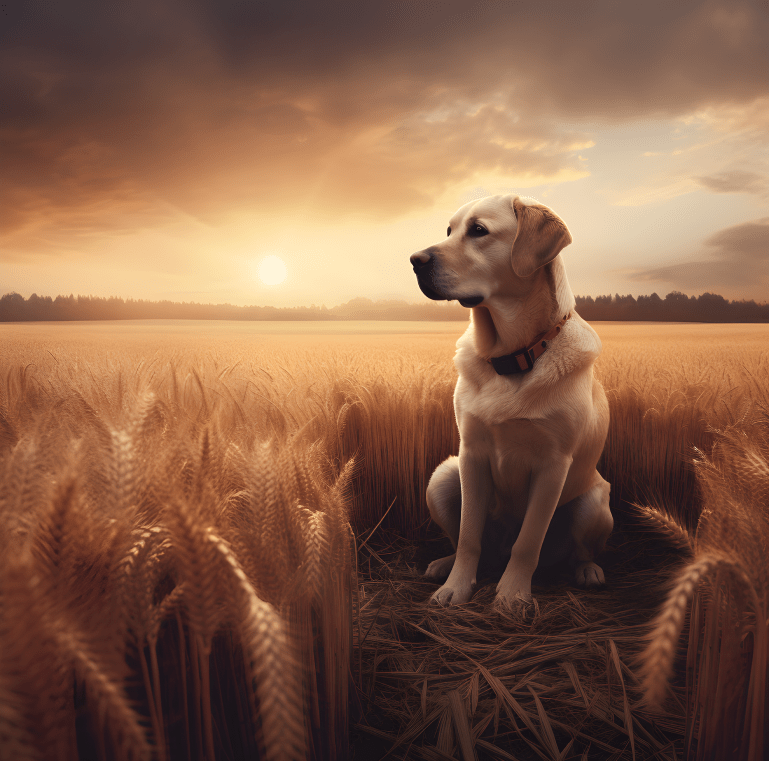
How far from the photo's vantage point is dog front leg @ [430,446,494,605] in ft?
6.94

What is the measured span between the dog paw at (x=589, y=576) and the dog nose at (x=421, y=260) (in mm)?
1643

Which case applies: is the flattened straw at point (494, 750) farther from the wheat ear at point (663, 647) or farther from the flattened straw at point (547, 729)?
the wheat ear at point (663, 647)

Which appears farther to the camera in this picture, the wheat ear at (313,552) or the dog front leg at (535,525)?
the dog front leg at (535,525)

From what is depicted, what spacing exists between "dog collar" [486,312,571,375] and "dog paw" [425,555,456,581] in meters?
0.99

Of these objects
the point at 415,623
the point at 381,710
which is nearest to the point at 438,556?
the point at 415,623

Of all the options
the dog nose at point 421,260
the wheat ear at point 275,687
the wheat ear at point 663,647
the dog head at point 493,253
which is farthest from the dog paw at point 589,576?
the wheat ear at point 275,687

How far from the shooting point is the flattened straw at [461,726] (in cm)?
117

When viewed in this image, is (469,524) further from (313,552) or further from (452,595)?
(313,552)

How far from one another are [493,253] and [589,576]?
158 cm

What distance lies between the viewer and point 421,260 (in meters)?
2.23

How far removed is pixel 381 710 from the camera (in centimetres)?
131

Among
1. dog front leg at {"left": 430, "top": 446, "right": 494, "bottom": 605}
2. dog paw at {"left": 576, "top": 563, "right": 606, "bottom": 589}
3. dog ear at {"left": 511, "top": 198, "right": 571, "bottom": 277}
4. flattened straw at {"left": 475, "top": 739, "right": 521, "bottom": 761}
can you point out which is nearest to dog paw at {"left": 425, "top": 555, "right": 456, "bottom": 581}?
dog front leg at {"left": 430, "top": 446, "right": 494, "bottom": 605}

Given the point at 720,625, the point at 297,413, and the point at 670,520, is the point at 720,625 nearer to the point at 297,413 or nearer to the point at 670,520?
the point at 670,520

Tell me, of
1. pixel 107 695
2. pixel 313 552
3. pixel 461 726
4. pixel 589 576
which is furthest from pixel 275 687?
pixel 589 576
